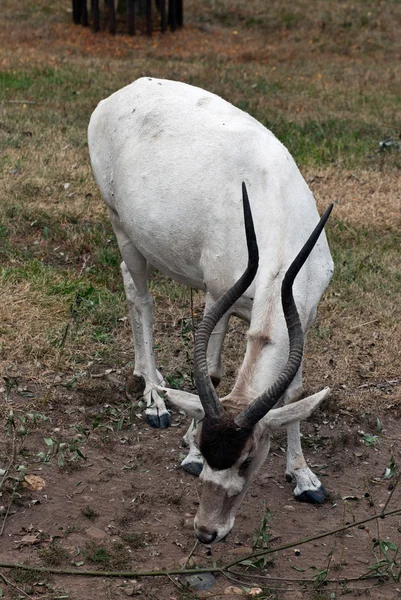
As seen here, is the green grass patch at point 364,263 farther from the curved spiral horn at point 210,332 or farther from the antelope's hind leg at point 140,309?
the curved spiral horn at point 210,332

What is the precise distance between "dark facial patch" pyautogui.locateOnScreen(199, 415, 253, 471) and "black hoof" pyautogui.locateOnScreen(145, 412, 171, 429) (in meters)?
1.76

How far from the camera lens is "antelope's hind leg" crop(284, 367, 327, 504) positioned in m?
4.85

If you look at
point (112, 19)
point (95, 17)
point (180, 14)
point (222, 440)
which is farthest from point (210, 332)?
point (180, 14)

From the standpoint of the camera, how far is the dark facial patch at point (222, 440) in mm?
3682

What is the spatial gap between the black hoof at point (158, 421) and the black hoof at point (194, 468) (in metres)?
0.54

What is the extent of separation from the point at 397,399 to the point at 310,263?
1686 millimetres

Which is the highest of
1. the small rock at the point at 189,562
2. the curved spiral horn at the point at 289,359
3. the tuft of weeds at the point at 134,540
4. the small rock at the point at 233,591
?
the curved spiral horn at the point at 289,359

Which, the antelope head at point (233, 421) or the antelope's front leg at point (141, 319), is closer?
the antelope head at point (233, 421)

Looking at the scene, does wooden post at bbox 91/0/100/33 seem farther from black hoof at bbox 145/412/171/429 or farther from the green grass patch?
black hoof at bbox 145/412/171/429

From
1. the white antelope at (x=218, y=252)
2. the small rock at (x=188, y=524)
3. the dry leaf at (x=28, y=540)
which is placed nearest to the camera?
the white antelope at (x=218, y=252)

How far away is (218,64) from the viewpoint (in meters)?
13.9

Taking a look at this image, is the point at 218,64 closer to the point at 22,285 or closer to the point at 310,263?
the point at 22,285

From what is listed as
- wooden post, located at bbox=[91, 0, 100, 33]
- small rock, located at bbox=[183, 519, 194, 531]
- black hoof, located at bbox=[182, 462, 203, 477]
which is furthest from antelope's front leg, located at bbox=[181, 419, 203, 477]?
wooden post, located at bbox=[91, 0, 100, 33]

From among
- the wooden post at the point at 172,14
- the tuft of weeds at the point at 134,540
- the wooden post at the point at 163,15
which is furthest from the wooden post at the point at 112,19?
→ the tuft of weeds at the point at 134,540
